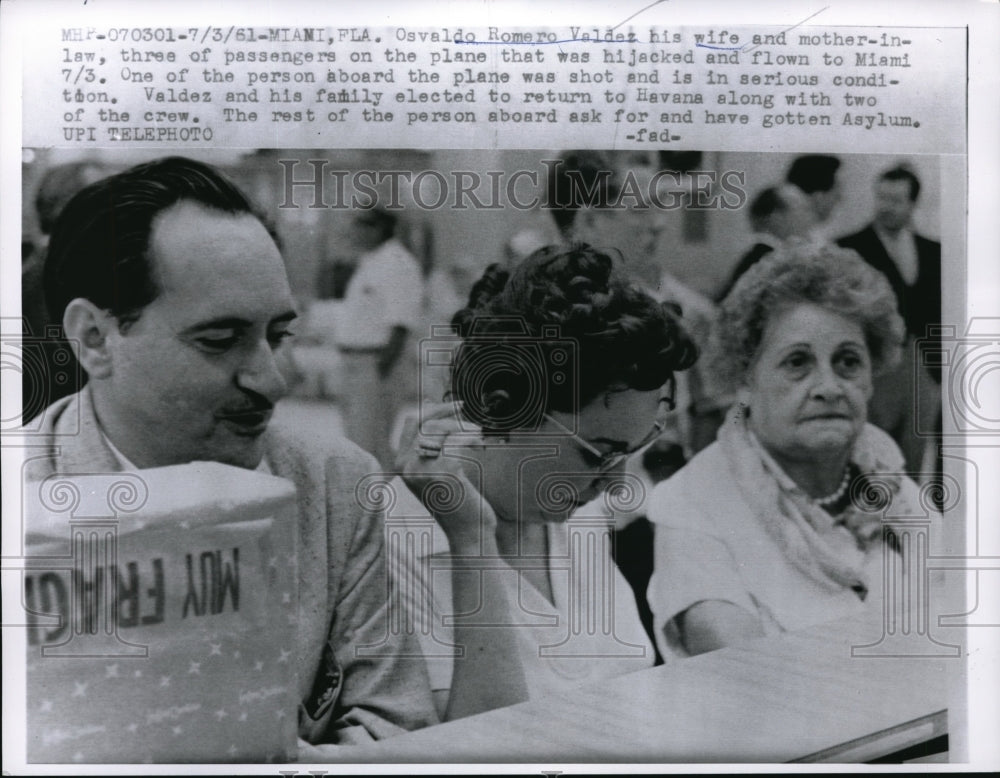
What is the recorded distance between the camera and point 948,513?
13.9ft

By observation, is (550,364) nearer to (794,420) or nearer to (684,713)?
(794,420)

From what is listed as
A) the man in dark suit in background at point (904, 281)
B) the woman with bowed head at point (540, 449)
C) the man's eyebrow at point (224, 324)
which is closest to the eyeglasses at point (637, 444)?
the woman with bowed head at point (540, 449)

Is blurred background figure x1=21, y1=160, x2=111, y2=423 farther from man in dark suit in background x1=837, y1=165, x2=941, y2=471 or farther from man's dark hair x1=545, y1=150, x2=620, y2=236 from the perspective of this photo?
man in dark suit in background x1=837, y1=165, x2=941, y2=471

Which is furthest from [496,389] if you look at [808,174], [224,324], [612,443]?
[808,174]

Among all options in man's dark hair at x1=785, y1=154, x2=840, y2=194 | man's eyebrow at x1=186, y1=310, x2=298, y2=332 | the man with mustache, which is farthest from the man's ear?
man's dark hair at x1=785, y1=154, x2=840, y2=194

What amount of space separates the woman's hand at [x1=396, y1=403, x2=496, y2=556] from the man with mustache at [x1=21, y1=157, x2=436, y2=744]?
0.17 meters

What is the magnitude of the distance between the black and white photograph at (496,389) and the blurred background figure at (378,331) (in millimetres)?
13

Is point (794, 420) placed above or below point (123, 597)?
above

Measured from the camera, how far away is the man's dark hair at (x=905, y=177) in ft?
13.8

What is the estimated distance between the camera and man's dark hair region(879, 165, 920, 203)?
4211 millimetres

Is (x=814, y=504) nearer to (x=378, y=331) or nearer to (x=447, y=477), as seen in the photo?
(x=447, y=477)

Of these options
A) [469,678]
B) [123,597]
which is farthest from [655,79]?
[123,597]

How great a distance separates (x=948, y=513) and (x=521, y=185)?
2.05 m

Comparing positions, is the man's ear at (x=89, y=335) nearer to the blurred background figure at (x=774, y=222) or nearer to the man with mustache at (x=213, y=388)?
the man with mustache at (x=213, y=388)
